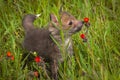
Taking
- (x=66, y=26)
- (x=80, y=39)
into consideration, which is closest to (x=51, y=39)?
(x=66, y=26)

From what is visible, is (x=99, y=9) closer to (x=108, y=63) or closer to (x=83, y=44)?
(x=83, y=44)

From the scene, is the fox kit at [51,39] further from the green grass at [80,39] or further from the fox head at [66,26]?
the green grass at [80,39]

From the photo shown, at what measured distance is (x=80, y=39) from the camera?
5688 mm

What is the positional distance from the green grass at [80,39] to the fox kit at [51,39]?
0.45 ft

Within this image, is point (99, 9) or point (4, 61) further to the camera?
point (99, 9)

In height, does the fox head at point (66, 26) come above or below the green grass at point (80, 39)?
above

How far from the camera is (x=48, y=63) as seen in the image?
215 inches

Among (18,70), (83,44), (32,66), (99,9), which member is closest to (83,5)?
(99,9)

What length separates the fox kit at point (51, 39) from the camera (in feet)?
17.2

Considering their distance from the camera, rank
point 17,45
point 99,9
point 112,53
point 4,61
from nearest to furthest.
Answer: point 4,61, point 112,53, point 17,45, point 99,9

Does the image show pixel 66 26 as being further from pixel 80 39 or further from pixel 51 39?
pixel 80 39

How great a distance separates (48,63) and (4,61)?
65cm

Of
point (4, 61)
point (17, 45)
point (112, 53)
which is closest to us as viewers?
point (4, 61)

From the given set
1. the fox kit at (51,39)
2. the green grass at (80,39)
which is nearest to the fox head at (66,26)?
the fox kit at (51,39)
